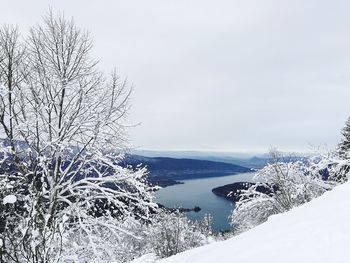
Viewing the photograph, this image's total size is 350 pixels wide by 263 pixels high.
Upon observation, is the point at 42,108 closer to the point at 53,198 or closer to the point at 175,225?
the point at 53,198

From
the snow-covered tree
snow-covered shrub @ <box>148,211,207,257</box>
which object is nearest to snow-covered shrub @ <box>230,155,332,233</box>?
snow-covered shrub @ <box>148,211,207,257</box>

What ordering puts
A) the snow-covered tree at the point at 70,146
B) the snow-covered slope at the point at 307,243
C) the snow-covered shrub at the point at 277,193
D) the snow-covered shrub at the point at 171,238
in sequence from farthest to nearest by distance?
the snow-covered shrub at the point at 171,238
the snow-covered shrub at the point at 277,193
the snow-covered tree at the point at 70,146
the snow-covered slope at the point at 307,243

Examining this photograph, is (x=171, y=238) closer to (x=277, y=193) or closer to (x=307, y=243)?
(x=277, y=193)

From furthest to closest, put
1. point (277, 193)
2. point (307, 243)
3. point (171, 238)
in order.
Result: point (171, 238), point (277, 193), point (307, 243)

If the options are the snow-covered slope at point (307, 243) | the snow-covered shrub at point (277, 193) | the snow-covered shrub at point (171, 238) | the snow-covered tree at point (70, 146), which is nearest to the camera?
the snow-covered slope at point (307, 243)

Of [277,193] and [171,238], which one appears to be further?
[171,238]

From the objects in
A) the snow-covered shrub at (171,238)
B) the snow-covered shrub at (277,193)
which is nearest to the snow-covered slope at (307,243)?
the snow-covered shrub at (277,193)

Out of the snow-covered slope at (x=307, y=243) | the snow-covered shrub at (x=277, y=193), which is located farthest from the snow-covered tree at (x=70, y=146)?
the snow-covered shrub at (x=277, y=193)

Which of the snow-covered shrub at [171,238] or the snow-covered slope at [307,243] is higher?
the snow-covered slope at [307,243]

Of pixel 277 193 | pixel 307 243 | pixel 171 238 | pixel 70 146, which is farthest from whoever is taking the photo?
pixel 171 238

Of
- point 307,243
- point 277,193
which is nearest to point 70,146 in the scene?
point 307,243

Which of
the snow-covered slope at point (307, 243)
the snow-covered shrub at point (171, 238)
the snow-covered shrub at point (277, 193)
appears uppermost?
the snow-covered slope at point (307, 243)

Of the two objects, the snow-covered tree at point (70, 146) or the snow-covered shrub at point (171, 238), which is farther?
the snow-covered shrub at point (171, 238)

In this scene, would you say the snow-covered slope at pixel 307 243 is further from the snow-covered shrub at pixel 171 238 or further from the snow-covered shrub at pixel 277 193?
the snow-covered shrub at pixel 171 238
